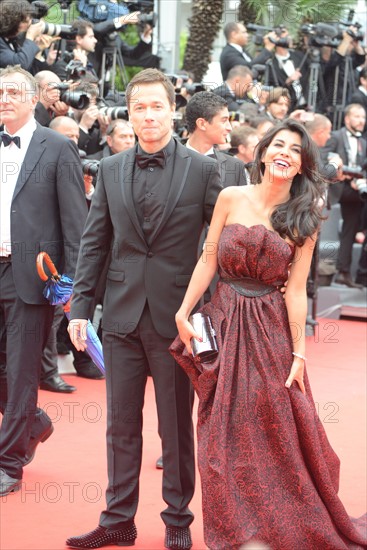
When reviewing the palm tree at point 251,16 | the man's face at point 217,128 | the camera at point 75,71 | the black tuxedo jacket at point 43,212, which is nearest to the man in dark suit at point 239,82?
the camera at point 75,71

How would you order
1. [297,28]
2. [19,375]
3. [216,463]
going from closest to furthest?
[216,463]
[19,375]
[297,28]

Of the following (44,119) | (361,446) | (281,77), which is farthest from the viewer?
(281,77)

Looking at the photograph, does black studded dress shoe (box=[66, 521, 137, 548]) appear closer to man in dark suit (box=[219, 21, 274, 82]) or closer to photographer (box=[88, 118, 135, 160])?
photographer (box=[88, 118, 135, 160])

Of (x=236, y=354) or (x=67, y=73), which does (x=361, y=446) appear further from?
(x=67, y=73)

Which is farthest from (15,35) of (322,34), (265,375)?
(322,34)

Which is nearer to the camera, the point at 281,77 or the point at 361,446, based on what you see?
the point at 361,446

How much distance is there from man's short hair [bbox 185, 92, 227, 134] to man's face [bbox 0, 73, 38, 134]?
100cm

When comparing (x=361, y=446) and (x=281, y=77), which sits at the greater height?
(x=281, y=77)

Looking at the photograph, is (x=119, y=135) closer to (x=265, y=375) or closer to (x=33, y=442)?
(x=33, y=442)

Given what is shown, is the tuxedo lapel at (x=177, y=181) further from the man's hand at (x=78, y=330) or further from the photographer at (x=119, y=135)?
the photographer at (x=119, y=135)

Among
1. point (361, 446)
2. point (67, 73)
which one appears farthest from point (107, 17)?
point (361, 446)

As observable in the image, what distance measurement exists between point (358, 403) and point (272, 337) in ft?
8.68

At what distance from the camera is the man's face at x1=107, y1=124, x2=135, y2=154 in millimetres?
6449

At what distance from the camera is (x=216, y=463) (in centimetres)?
329
